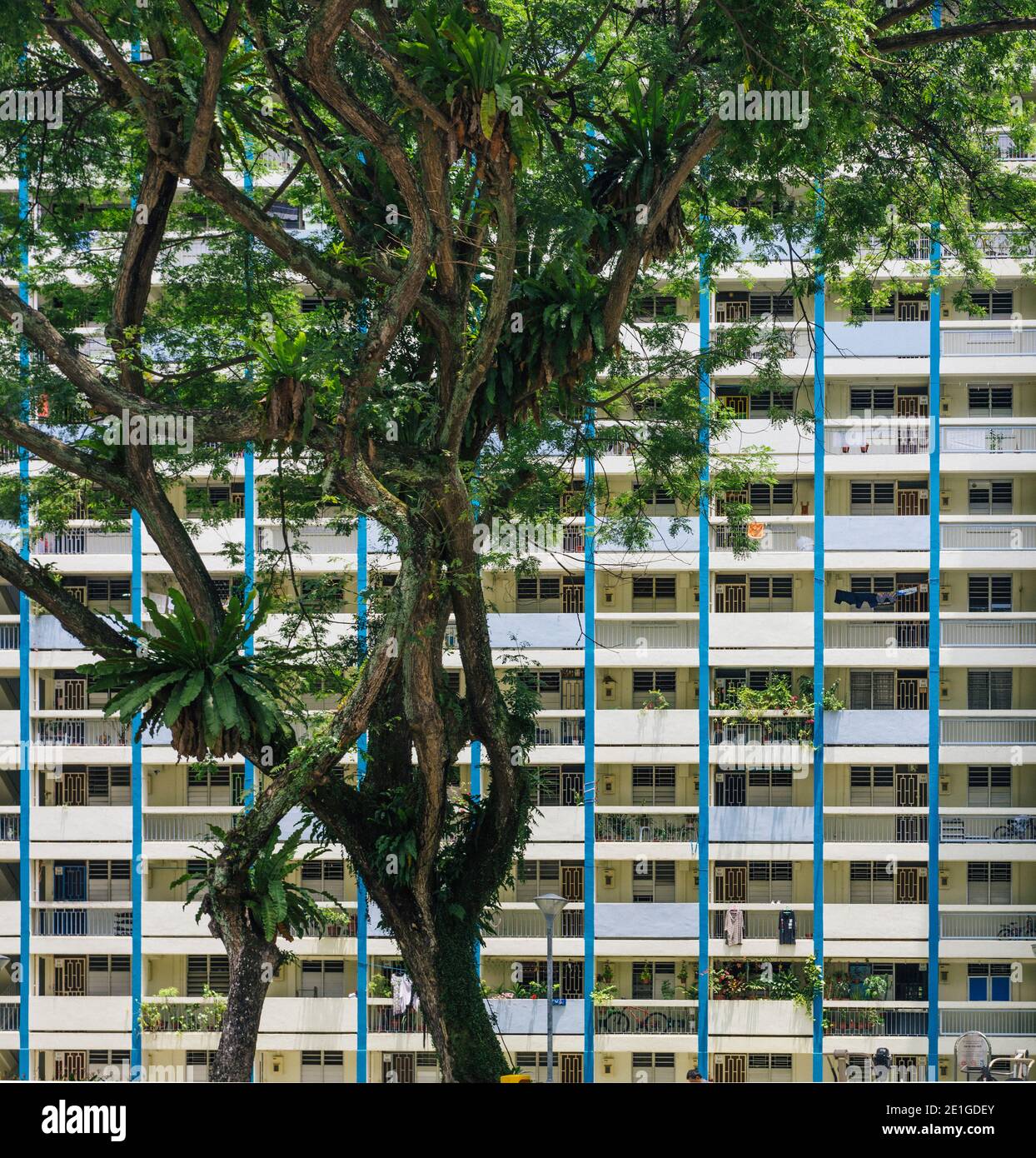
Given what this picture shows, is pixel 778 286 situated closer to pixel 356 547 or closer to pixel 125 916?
pixel 356 547

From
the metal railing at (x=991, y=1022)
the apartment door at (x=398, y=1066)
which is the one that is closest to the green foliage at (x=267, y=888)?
the apartment door at (x=398, y=1066)

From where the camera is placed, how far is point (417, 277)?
904 cm

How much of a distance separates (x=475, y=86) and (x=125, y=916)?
1995 centimetres

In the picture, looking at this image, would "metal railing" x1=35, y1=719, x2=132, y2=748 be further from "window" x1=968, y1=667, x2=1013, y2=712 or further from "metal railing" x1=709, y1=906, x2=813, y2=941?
"window" x1=968, y1=667, x2=1013, y2=712

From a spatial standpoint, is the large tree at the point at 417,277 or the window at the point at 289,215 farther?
the window at the point at 289,215

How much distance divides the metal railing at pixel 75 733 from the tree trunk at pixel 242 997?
52.7ft

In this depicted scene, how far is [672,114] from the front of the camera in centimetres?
1003

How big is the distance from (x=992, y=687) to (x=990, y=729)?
0.98 m

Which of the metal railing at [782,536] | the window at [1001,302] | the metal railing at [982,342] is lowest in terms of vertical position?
the metal railing at [782,536]

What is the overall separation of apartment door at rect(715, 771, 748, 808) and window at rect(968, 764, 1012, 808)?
13.0 ft

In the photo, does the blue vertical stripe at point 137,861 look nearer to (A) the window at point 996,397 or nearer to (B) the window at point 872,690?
(B) the window at point 872,690

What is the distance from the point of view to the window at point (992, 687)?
82.8 feet
